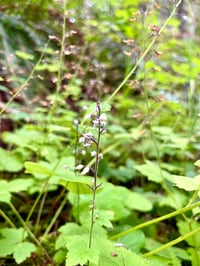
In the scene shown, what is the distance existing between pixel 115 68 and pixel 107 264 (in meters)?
3.42

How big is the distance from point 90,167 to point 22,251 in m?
0.56

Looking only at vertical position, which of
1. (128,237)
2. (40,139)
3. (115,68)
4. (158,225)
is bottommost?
(158,225)

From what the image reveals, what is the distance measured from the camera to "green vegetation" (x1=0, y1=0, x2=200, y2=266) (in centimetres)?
117

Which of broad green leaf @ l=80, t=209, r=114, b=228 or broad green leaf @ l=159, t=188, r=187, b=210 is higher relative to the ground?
broad green leaf @ l=80, t=209, r=114, b=228

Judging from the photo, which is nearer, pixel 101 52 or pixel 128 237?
pixel 128 237

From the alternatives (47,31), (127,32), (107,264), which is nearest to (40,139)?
(107,264)

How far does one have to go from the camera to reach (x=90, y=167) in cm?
103

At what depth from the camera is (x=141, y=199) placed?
1877 mm

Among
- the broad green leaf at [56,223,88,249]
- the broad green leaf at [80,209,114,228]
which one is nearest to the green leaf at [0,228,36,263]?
the broad green leaf at [56,223,88,249]

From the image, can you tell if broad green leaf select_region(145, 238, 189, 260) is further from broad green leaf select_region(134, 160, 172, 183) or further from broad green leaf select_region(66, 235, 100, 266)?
broad green leaf select_region(66, 235, 100, 266)

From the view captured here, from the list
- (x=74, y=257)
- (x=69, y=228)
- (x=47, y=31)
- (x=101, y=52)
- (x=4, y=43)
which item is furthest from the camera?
(x=101, y=52)

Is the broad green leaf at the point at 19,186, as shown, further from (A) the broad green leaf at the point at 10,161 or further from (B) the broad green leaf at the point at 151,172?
(B) the broad green leaf at the point at 151,172

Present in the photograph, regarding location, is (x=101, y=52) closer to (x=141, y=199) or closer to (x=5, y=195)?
(x=141, y=199)

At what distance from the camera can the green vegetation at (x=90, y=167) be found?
3.84 ft
